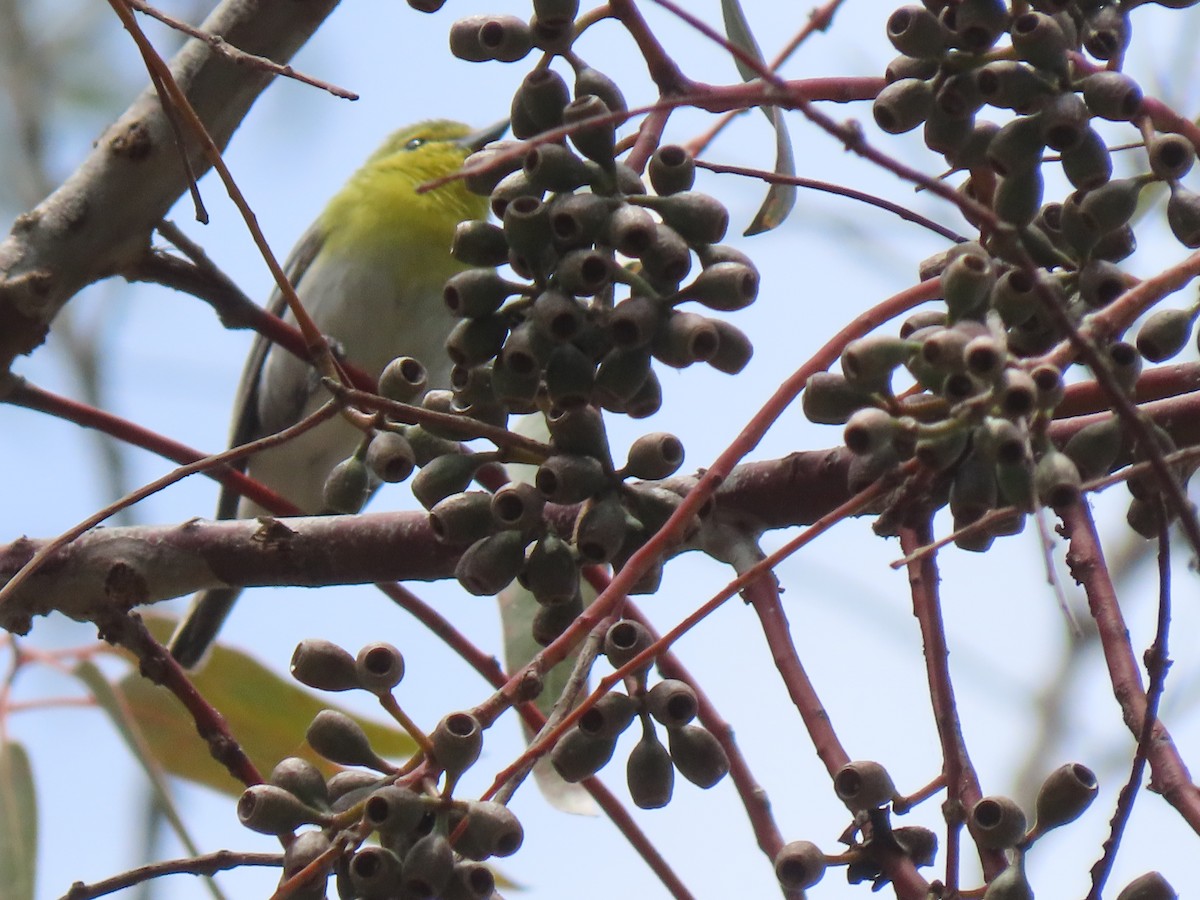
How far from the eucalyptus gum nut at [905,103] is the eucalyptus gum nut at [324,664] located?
A: 1.49 ft

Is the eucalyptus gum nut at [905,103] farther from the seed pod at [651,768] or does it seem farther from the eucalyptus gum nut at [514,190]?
the seed pod at [651,768]

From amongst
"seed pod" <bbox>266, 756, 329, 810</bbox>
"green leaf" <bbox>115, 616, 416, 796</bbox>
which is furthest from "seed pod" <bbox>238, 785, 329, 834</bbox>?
"green leaf" <bbox>115, 616, 416, 796</bbox>

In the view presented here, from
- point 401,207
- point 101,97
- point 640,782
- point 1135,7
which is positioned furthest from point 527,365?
point 101,97

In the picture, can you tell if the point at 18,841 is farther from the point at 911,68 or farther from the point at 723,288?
the point at 911,68

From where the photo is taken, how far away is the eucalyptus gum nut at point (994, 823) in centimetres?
76

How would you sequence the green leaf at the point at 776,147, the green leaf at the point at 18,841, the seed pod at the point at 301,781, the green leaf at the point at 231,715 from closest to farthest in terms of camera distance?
the seed pod at the point at 301,781, the green leaf at the point at 776,147, the green leaf at the point at 18,841, the green leaf at the point at 231,715

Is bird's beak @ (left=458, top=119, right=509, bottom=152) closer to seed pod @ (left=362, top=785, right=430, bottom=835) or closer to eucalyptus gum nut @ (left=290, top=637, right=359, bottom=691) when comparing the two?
eucalyptus gum nut @ (left=290, top=637, right=359, bottom=691)

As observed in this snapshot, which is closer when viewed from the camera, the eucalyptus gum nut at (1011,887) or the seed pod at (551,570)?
the eucalyptus gum nut at (1011,887)

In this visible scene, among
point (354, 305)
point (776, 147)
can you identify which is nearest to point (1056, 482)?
point (776, 147)

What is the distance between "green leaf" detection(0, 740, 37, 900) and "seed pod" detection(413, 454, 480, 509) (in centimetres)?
125

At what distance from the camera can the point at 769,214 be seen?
4.21 ft

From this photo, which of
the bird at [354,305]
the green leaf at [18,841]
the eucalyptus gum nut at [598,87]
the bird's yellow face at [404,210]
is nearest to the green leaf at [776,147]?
the eucalyptus gum nut at [598,87]

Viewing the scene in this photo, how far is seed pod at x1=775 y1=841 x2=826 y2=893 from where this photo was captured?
75 centimetres

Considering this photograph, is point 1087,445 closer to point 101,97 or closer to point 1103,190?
point 1103,190
